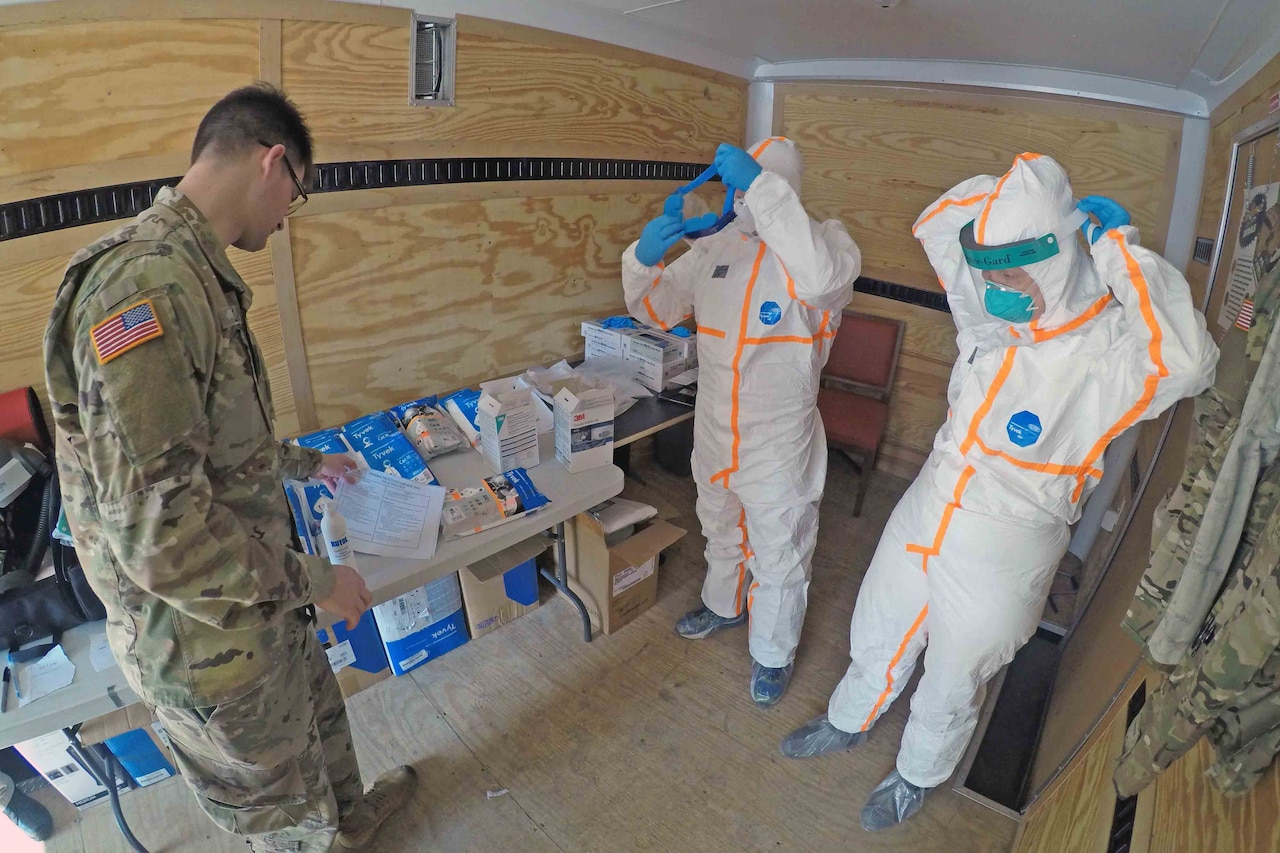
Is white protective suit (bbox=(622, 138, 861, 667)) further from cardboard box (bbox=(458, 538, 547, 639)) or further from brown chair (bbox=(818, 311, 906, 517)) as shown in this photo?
brown chair (bbox=(818, 311, 906, 517))

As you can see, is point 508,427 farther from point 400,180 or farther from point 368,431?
point 400,180

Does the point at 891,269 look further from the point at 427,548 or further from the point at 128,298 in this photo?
the point at 128,298

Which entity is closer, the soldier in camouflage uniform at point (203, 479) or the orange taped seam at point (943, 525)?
the soldier in camouflage uniform at point (203, 479)

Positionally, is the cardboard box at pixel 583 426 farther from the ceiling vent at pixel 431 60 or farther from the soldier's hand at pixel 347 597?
the ceiling vent at pixel 431 60

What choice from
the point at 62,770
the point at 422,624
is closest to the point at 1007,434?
the point at 422,624

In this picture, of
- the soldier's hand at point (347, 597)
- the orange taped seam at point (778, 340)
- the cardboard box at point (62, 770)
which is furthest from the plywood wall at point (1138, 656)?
the cardboard box at point (62, 770)

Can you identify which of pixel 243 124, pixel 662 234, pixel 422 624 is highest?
pixel 243 124

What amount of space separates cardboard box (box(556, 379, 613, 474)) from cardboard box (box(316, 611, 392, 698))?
77cm

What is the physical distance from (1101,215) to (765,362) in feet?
2.66

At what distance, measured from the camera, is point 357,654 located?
1.94 m

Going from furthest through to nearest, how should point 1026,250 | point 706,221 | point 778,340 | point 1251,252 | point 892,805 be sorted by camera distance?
point 706,221, point 778,340, point 892,805, point 1251,252, point 1026,250

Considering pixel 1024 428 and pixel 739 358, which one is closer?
pixel 1024 428

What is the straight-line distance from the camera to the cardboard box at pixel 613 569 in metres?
2.12

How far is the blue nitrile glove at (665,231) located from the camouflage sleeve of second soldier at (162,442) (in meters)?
1.21
